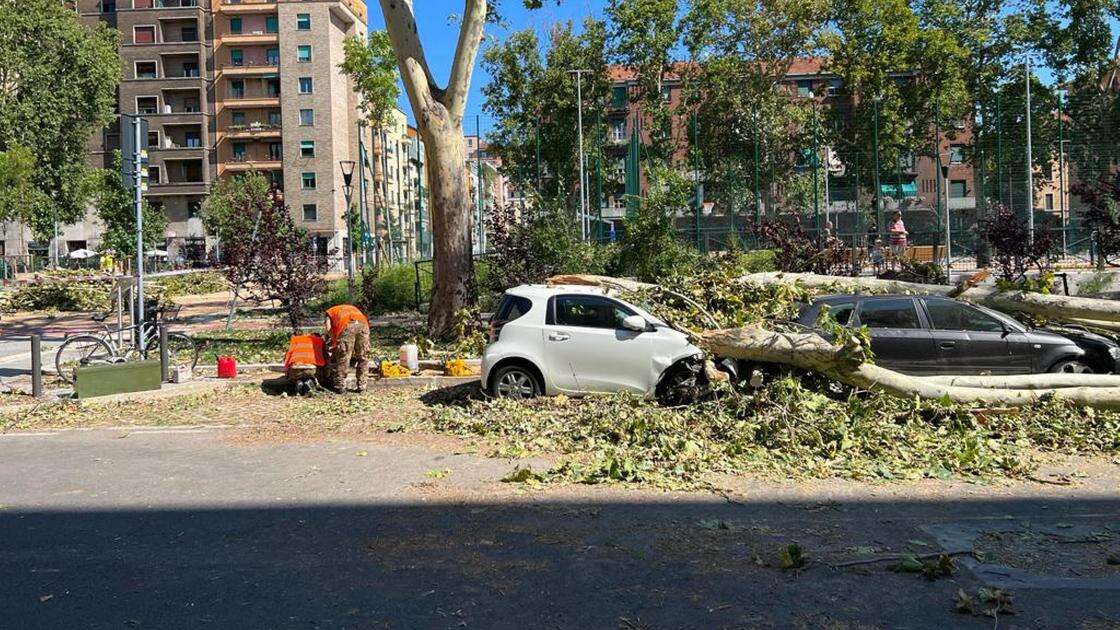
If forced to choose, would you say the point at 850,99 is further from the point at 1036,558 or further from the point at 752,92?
the point at 1036,558

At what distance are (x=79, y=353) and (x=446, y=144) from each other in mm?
7315

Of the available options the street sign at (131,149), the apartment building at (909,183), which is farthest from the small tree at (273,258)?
the apartment building at (909,183)

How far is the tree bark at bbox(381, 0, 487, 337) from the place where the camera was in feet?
59.2

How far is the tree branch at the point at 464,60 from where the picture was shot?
1827 centimetres

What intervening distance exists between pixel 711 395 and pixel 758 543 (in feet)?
15.2

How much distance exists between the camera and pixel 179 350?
60.2ft

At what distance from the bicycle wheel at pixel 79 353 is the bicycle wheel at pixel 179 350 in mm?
886

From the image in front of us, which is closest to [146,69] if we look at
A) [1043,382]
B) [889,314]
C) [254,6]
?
[254,6]

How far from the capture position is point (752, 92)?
45.5m

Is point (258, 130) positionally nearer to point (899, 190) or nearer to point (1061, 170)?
point (899, 190)

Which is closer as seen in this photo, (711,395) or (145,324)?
(711,395)

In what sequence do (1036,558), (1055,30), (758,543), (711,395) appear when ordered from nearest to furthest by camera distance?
1. (1036,558)
2. (758,543)
3. (711,395)
4. (1055,30)

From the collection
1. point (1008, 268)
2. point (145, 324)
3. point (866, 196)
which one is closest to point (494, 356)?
point (145, 324)

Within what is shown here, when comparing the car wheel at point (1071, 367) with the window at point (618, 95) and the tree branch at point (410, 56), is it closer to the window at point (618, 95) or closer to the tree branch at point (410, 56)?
the tree branch at point (410, 56)
